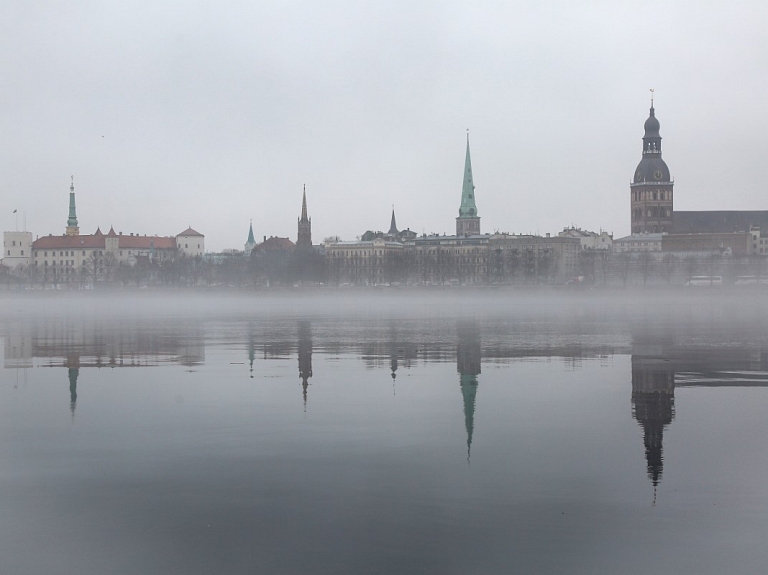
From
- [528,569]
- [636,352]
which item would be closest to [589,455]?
[528,569]

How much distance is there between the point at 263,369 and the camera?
2495cm

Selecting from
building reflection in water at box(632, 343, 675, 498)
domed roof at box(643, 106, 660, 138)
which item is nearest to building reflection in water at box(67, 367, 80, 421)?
building reflection in water at box(632, 343, 675, 498)

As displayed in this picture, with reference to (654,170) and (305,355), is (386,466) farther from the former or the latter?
(654,170)

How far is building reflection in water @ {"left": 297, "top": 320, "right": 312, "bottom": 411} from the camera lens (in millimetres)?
22023

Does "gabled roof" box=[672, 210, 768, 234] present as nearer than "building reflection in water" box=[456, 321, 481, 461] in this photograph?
No

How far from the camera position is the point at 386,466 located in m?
13.5

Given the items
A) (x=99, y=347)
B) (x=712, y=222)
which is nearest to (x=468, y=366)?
(x=99, y=347)

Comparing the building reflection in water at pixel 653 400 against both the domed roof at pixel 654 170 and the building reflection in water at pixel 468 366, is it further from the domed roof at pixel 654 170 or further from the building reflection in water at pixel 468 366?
the domed roof at pixel 654 170

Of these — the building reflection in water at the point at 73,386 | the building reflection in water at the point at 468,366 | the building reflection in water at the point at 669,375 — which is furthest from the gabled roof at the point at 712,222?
the building reflection in water at the point at 73,386

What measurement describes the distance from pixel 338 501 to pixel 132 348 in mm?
21715

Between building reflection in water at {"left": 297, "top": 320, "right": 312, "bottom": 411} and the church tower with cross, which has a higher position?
the church tower with cross

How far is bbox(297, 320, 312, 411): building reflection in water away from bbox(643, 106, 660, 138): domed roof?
458 ft

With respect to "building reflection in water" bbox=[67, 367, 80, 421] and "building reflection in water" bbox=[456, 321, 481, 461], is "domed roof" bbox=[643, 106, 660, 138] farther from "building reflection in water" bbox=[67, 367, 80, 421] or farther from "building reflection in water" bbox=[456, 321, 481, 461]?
"building reflection in water" bbox=[67, 367, 80, 421]

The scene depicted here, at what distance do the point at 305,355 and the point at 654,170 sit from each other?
161 m
